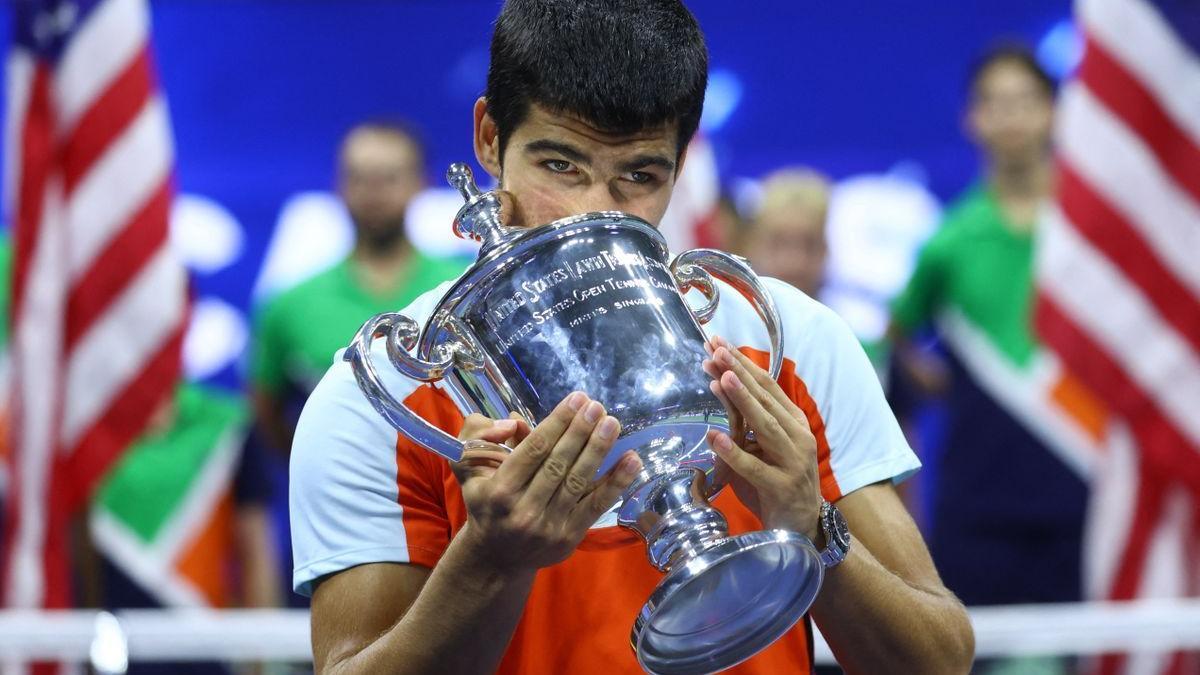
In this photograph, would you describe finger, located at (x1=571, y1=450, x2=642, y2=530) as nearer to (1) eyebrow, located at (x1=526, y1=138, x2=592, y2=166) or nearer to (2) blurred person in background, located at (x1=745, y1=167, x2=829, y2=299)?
(1) eyebrow, located at (x1=526, y1=138, x2=592, y2=166)

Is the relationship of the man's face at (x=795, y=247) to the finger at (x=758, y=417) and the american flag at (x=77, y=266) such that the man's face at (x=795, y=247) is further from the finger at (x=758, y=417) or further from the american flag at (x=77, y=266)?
the finger at (x=758, y=417)

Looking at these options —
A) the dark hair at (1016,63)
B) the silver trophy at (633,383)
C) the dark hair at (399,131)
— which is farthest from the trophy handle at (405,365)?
the dark hair at (1016,63)

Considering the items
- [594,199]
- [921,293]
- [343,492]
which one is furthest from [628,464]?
[921,293]

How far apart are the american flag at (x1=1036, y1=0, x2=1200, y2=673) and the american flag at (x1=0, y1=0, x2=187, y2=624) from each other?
8.11ft

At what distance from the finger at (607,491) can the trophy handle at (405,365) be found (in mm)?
131

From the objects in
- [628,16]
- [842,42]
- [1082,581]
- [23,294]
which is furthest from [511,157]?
[842,42]

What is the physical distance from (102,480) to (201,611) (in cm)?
65

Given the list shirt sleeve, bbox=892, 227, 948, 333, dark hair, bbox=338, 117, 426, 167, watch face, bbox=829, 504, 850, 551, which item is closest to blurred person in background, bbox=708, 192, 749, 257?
shirt sleeve, bbox=892, 227, 948, 333

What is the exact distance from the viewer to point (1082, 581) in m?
5.05

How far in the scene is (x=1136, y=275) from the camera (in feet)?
15.6

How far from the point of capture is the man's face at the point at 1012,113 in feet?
17.6

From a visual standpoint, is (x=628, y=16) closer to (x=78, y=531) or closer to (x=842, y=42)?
(x=78, y=531)

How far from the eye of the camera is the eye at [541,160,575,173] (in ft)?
6.34

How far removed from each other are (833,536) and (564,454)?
346 mm
